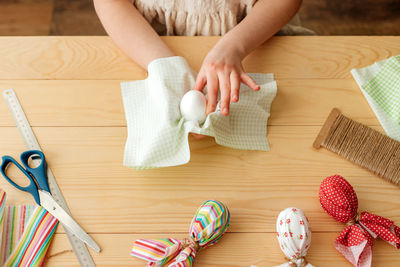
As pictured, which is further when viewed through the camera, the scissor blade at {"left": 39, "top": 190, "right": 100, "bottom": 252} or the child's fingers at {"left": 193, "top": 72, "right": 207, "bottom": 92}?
the child's fingers at {"left": 193, "top": 72, "right": 207, "bottom": 92}

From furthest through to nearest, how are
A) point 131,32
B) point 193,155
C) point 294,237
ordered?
point 131,32, point 193,155, point 294,237

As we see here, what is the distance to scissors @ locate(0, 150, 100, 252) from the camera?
22.3 inches

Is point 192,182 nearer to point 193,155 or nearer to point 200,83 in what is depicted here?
point 193,155

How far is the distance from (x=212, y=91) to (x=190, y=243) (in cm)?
27

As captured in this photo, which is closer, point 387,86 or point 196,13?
point 387,86

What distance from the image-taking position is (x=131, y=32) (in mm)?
765

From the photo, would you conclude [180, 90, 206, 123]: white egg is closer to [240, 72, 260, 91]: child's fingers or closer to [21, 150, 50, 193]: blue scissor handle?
[240, 72, 260, 91]: child's fingers

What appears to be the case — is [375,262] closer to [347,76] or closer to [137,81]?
[347,76]

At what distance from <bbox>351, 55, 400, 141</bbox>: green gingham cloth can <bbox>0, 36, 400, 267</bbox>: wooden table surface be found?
0.02 m

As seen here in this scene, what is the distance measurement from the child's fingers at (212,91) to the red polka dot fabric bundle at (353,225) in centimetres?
23

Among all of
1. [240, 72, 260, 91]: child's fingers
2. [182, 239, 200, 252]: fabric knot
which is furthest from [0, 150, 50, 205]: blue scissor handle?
[240, 72, 260, 91]: child's fingers

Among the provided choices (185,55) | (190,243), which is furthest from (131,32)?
(190,243)

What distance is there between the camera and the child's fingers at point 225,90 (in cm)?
63

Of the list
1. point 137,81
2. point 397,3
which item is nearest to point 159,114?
point 137,81
